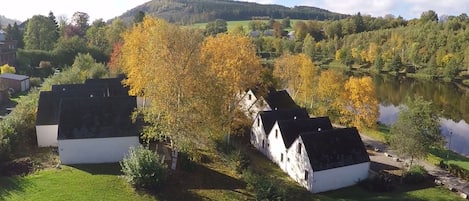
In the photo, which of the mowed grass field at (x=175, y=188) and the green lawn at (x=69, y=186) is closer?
the green lawn at (x=69, y=186)

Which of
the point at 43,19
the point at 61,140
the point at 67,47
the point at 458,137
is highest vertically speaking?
the point at 43,19

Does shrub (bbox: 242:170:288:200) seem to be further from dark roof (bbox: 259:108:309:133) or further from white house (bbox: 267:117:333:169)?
dark roof (bbox: 259:108:309:133)

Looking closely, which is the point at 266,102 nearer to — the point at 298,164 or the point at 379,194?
the point at 298,164

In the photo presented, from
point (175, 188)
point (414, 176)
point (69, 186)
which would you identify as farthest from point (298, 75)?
point (69, 186)

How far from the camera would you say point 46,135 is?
3438 centimetres

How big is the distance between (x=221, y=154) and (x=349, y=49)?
9030cm

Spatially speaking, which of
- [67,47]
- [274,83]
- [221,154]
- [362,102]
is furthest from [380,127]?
[67,47]

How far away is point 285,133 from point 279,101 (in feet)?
38.4

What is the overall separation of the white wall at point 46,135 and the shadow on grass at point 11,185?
271 inches

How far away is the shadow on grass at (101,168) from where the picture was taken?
1158 inches

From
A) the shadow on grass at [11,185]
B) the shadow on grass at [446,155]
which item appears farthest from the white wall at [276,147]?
the shadow on grass at [11,185]

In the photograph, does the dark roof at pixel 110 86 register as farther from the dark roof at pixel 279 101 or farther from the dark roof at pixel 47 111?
the dark roof at pixel 279 101

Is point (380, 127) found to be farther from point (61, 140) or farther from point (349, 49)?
point (349, 49)

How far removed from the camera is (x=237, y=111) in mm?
39094
